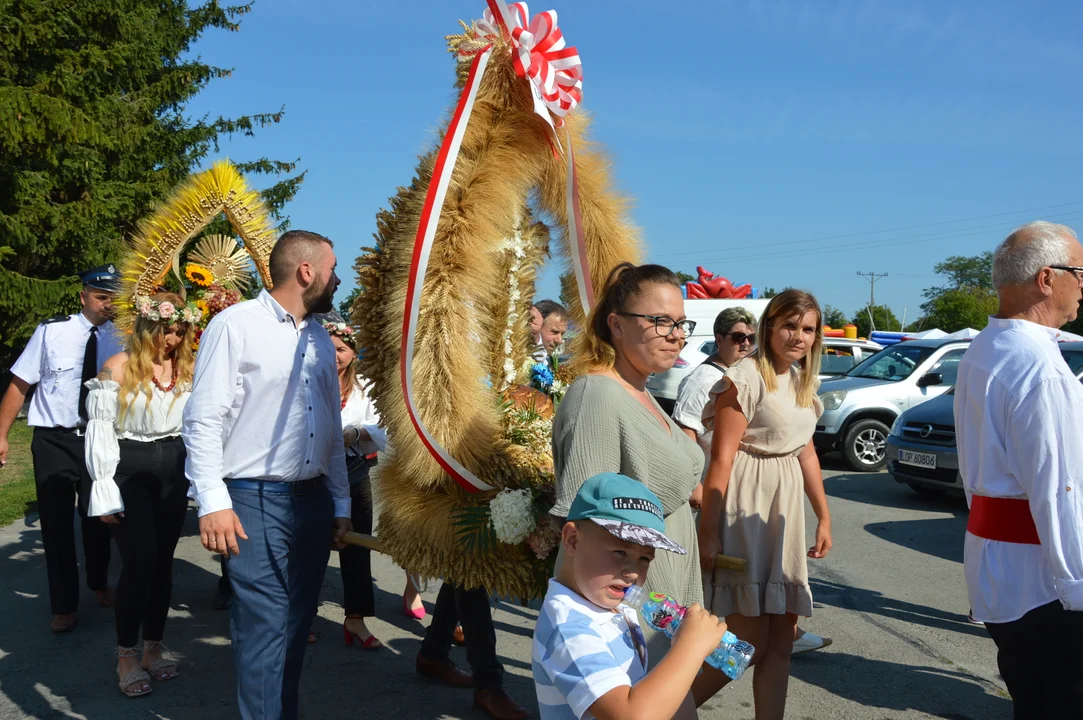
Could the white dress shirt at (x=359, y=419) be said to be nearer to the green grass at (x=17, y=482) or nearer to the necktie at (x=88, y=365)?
the necktie at (x=88, y=365)

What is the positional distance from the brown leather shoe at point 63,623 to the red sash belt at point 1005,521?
5008 millimetres

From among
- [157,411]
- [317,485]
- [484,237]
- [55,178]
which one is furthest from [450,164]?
[55,178]

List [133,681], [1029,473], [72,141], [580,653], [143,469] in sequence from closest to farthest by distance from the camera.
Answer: [580,653] → [1029,473] → [133,681] → [143,469] → [72,141]

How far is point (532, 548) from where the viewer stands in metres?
3.02

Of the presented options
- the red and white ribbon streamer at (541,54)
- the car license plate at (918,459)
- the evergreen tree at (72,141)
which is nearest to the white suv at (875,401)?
the car license plate at (918,459)

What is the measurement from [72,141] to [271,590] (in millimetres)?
13209

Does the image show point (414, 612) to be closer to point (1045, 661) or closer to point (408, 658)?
point (408, 658)

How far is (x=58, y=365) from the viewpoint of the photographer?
531 centimetres

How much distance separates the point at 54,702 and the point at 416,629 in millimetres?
1976

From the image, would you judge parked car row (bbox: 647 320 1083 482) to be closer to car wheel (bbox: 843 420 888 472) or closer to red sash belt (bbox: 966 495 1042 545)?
car wheel (bbox: 843 420 888 472)

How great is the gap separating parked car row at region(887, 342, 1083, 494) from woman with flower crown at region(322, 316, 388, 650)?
6.44 metres

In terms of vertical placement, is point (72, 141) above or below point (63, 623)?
above

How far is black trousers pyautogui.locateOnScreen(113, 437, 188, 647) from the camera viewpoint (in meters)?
4.23

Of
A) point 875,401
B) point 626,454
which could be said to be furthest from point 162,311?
point 875,401
